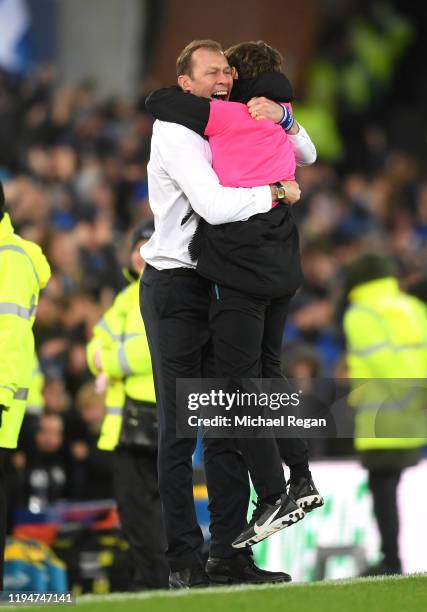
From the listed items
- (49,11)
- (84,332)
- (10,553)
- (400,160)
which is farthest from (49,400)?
(400,160)

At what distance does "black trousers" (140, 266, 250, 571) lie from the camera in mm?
6188

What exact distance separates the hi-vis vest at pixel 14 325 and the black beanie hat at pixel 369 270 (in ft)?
9.81

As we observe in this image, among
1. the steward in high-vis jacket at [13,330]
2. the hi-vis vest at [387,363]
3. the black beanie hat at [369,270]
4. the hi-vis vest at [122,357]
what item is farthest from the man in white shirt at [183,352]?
the black beanie hat at [369,270]

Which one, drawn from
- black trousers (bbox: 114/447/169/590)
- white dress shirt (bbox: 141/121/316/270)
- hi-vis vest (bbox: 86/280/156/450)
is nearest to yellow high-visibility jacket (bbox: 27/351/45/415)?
hi-vis vest (bbox: 86/280/156/450)

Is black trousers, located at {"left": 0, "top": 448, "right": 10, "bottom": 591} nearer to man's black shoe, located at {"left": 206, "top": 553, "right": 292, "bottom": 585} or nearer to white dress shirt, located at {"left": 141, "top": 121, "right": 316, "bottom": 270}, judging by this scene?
man's black shoe, located at {"left": 206, "top": 553, "right": 292, "bottom": 585}

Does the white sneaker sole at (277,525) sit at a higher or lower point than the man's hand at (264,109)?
lower

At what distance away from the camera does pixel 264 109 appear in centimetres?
607

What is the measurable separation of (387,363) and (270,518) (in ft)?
9.77

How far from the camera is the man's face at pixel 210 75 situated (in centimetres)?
611

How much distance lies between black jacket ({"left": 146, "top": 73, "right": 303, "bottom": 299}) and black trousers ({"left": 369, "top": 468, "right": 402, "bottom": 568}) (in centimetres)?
321

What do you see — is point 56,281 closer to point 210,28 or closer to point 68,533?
point 68,533

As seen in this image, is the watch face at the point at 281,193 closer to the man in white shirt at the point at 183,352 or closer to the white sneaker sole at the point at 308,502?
the man in white shirt at the point at 183,352

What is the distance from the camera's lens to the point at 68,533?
30.8ft

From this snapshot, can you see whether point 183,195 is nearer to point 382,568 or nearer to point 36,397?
point 382,568
